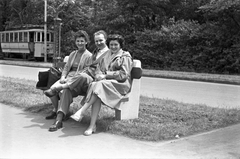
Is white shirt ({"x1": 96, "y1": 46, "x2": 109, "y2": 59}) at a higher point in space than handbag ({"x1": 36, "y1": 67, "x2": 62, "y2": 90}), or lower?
higher

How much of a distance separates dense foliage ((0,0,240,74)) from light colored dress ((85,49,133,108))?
14.4 m

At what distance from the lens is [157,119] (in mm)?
6172

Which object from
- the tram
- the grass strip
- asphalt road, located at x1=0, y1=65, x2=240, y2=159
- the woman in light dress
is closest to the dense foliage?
the tram

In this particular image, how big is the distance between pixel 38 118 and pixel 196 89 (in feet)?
24.1

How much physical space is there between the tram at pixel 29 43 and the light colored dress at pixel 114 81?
90.0 ft

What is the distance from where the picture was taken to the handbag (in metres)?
6.79

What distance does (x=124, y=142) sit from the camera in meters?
4.91

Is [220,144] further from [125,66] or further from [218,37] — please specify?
[218,37]

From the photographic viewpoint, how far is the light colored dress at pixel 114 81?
539 cm

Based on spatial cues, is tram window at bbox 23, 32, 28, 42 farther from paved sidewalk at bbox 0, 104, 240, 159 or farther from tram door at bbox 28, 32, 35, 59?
paved sidewalk at bbox 0, 104, 240, 159

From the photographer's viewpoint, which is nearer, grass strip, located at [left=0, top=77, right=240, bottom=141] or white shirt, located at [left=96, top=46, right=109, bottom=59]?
grass strip, located at [left=0, top=77, right=240, bottom=141]

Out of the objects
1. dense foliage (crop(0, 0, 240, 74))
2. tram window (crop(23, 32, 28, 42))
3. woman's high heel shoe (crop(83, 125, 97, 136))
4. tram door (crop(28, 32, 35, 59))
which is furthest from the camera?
tram window (crop(23, 32, 28, 42))

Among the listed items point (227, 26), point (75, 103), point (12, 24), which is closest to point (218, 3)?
point (227, 26)

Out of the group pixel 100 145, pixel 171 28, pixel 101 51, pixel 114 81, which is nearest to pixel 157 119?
pixel 114 81
